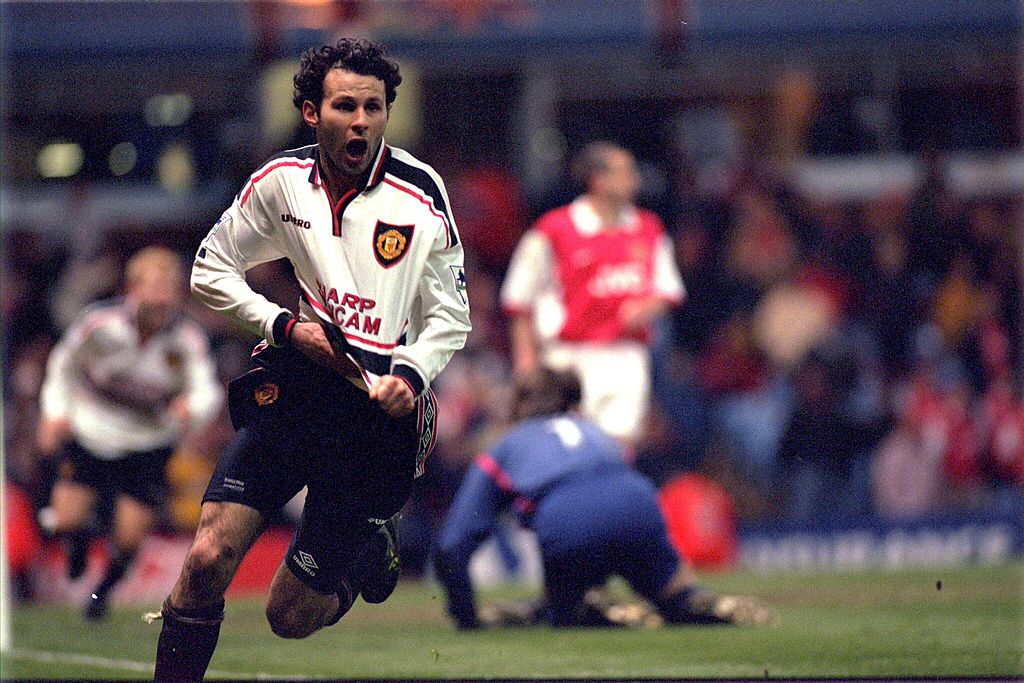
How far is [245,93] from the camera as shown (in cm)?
1598

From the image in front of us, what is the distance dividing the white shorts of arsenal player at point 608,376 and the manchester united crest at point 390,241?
18.9ft

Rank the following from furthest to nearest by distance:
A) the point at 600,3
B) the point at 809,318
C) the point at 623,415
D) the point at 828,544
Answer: the point at 600,3, the point at 809,318, the point at 828,544, the point at 623,415

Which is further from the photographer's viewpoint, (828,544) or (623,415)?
(828,544)

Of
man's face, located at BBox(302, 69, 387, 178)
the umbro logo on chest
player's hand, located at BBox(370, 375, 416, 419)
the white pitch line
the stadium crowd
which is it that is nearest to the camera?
player's hand, located at BBox(370, 375, 416, 419)

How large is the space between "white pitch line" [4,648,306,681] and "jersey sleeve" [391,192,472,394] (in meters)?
1.94

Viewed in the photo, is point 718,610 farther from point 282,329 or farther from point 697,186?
point 697,186

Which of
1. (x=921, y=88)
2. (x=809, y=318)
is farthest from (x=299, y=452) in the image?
(x=921, y=88)

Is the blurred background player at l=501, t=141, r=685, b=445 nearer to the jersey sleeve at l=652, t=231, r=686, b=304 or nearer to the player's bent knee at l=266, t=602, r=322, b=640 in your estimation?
the jersey sleeve at l=652, t=231, r=686, b=304

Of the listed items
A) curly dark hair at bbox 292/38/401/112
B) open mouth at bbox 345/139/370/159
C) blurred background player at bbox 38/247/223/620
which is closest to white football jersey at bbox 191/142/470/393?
open mouth at bbox 345/139/370/159

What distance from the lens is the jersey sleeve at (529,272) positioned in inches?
443

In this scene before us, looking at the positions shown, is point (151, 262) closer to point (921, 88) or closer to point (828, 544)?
point (828, 544)

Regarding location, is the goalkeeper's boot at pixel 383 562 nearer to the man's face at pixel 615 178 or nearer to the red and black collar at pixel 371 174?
the red and black collar at pixel 371 174

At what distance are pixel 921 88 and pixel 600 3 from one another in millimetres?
3343

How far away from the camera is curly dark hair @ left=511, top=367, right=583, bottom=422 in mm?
8688
